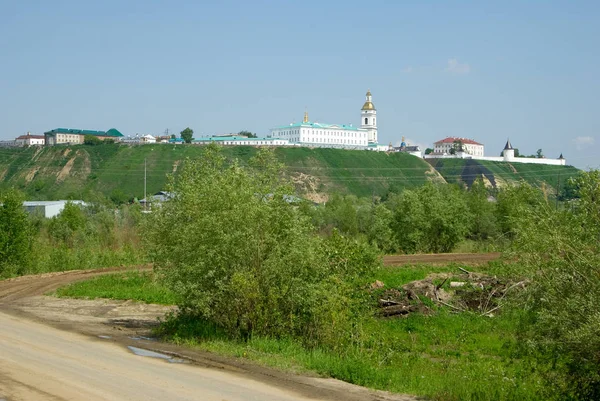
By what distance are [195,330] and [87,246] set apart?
30.4 metres

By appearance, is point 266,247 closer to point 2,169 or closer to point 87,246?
point 87,246

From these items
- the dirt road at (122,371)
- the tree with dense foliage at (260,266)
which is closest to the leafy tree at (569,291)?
the dirt road at (122,371)

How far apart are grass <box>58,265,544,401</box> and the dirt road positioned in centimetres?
61

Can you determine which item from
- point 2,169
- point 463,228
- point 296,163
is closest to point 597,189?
point 463,228

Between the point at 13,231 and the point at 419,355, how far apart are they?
2512 centimetres

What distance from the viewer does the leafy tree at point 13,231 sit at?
114ft

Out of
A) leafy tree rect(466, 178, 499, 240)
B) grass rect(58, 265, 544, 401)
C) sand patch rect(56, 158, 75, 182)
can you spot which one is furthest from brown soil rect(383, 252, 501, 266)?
sand patch rect(56, 158, 75, 182)

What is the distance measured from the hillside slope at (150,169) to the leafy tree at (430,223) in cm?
7212

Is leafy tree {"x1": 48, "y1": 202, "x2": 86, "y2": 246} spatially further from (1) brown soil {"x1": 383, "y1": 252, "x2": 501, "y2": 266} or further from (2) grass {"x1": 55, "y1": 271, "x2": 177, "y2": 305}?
(1) brown soil {"x1": 383, "y1": 252, "x2": 501, "y2": 266}

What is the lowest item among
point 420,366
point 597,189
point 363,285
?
point 420,366

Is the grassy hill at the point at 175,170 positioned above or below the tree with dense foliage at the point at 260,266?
above

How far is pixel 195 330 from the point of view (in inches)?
713

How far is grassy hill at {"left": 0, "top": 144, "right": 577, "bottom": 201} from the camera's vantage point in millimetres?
130500

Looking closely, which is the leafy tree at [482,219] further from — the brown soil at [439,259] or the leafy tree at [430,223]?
the brown soil at [439,259]
